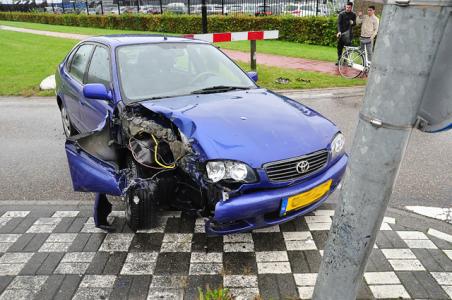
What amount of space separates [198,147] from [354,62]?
8.29 m

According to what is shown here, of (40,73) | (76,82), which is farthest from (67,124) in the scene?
(40,73)

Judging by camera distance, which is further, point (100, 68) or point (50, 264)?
point (100, 68)

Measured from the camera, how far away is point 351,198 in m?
1.66

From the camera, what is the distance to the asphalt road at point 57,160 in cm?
436

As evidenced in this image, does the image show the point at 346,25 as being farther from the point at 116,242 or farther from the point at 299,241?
the point at 116,242

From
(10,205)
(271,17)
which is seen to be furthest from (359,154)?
(271,17)

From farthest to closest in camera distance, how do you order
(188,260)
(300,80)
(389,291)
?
(300,80) → (188,260) → (389,291)

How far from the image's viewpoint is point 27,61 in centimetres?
1334

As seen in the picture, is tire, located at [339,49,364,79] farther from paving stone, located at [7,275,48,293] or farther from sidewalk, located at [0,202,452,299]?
paving stone, located at [7,275,48,293]

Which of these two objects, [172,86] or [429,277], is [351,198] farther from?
[172,86]

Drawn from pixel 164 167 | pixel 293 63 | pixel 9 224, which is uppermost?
pixel 164 167

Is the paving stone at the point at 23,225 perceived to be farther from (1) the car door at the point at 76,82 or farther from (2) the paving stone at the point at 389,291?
(2) the paving stone at the point at 389,291

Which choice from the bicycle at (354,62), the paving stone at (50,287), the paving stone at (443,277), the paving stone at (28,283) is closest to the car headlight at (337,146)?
the paving stone at (443,277)

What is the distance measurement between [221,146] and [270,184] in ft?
1.57
